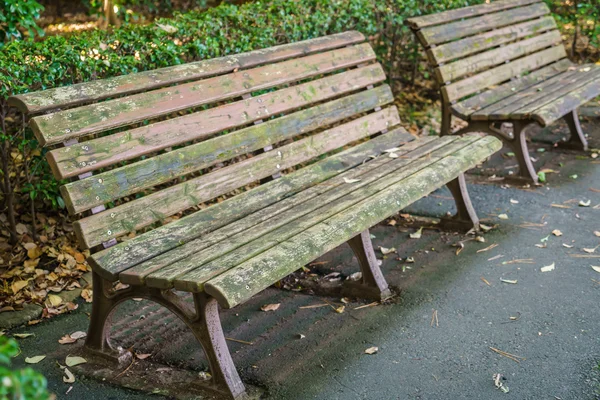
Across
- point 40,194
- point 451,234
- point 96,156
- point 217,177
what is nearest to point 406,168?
point 451,234

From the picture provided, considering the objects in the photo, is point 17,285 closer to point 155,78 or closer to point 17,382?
point 155,78

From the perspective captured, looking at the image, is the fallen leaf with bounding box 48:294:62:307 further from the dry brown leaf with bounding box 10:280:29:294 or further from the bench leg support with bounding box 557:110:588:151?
the bench leg support with bounding box 557:110:588:151

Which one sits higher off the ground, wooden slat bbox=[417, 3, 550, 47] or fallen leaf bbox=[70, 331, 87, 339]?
wooden slat bbox=[417, 3, 550, 47]

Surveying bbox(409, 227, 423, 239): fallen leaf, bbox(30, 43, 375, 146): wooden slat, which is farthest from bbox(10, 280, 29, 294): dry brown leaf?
bbox(409, 227, 423, 239): fallen leaf

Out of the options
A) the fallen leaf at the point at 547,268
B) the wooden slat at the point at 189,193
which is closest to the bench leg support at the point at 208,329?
the wooden slat at the point at 189,193

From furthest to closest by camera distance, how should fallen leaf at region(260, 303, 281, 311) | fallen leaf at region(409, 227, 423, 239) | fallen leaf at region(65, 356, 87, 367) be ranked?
1. fallen leaf at region(409, 227, 423, 239)
2. fallen leaf at region(260, 303, 281, 311)
3. fallen leaf at region(65, 356, 87, 367)

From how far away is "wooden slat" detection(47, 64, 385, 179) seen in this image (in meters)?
2.96

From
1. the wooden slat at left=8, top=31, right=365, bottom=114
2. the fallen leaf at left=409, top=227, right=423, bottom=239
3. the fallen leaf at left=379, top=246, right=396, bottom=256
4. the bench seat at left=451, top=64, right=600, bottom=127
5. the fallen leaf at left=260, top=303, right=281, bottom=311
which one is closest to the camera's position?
the wooden slat at left=8, top=31, right=365, bottom=114

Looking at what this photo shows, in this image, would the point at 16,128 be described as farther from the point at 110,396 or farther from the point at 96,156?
the point at 110,396

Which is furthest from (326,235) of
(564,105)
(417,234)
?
(564,105)

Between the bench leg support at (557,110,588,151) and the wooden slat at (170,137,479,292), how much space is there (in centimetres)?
235

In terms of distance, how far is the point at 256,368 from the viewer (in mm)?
3186

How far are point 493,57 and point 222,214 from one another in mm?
3304

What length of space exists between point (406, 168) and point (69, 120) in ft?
6.11
